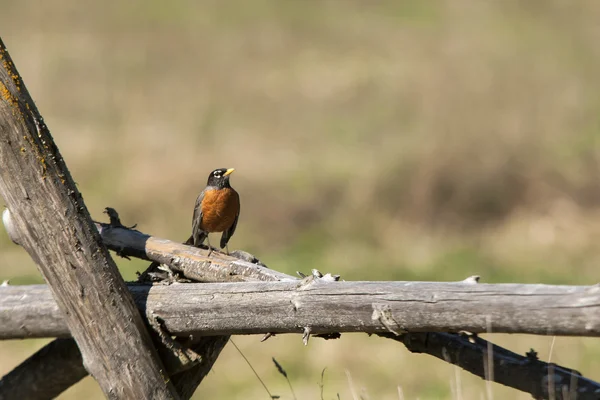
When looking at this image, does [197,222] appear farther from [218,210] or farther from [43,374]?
[43,374]

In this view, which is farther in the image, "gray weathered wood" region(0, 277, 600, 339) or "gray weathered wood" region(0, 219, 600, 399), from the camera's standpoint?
"gray weathered wood" region(0, 219, 600, 399)

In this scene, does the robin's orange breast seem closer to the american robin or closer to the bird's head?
the american robin

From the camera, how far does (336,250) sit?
11438mm

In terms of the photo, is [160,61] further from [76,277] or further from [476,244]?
[76,277]

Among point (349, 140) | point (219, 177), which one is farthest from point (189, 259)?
point (349, 140)

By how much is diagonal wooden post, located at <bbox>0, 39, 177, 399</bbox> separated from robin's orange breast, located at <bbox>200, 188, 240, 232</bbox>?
81.6 inches

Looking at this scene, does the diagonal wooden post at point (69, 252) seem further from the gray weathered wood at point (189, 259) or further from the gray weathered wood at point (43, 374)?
the gray weathered wood at point (43, 374)

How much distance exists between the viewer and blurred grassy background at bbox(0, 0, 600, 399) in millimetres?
10539

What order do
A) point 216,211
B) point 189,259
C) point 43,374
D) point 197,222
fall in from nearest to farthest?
point 189,259 < point 43,374 < point 216,211 < point 197,222

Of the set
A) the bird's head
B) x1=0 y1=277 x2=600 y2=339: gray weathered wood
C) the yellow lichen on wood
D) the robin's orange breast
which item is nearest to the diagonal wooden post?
the yellow lichen on wood

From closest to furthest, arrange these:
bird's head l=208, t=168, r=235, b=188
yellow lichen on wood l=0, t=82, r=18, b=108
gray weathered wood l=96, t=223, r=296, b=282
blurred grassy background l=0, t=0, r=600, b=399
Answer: yellow lichen on wood l=0, t=82, r=18, b=108 → gray weathered wood l=96, t=223, r=296, b=282 → bird's head l=208, t=168, r=235, b=188 → blurred grassy background l=0, t=0, r=600, b=399

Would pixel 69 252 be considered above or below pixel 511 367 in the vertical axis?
above

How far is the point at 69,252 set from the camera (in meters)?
3.78

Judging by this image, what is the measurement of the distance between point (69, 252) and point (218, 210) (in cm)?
229
